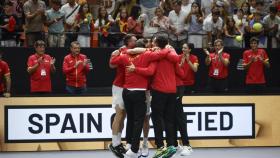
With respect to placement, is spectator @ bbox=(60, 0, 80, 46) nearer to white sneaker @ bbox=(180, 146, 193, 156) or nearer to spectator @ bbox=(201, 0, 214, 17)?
spectator @ bbox=(201, 0, 214, 17)

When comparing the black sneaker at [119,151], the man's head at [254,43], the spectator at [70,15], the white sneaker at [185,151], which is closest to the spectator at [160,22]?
the spectator at [70,15]

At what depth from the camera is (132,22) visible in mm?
19922

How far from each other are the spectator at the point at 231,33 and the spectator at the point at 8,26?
19.3 ft

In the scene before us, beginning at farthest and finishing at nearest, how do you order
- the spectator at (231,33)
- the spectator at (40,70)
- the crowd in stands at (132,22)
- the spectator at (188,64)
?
the spectator at (231,33) → the crowd in stands at (132,22) → the spectator at (40,70) → the spectator at (188,64)

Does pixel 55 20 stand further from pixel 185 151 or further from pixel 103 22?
pixel 185 151

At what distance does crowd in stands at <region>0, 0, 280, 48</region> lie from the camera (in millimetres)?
19344

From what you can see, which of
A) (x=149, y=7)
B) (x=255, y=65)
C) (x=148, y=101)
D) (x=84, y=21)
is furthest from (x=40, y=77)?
(x=255, y=65)

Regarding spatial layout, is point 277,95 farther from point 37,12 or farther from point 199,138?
point 37,12

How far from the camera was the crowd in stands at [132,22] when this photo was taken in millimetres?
19344

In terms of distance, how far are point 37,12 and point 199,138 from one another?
18.7ft

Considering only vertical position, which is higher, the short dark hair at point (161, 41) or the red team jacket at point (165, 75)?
the short dark hair at point (161, 41)

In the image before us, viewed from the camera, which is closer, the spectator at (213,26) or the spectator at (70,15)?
the spectator at (70,15)

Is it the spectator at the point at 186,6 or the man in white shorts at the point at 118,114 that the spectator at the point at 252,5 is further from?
the man in white shorts at the point at 118,114

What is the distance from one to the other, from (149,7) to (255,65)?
11.8 ft
